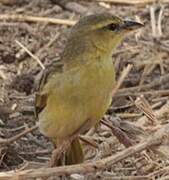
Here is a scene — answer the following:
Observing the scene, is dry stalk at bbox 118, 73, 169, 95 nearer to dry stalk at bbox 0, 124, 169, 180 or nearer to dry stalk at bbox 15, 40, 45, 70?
dry stalk at bbox 15, 40, 45, 70

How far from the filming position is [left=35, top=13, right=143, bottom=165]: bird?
485cm

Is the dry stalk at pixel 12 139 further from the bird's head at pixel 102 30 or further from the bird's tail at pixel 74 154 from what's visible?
the bird's head at pixel 102 30

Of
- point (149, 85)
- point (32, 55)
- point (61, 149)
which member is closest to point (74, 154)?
point (61, 149)

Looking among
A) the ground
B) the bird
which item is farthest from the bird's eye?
the ground

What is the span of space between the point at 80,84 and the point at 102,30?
426 millimetres

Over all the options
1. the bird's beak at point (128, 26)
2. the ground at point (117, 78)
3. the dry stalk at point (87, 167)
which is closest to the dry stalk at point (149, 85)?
the ground at point (117, 78)

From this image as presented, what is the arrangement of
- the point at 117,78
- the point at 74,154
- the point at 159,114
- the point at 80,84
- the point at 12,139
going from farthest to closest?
1. the point at 117,78
2. the point at 159,114
3. the point at 12,139
4. the point at 74,154
5. the point at 80,84

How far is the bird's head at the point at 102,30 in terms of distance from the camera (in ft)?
16.7

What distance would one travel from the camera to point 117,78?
21.7ft

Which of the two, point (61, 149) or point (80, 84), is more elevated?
point (80, 84)

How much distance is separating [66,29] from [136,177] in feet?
8.69

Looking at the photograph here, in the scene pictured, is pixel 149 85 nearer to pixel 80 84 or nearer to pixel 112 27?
pixel 112 27

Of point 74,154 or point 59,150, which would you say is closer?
point 59,150

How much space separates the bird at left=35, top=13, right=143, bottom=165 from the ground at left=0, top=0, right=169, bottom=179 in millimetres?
293
